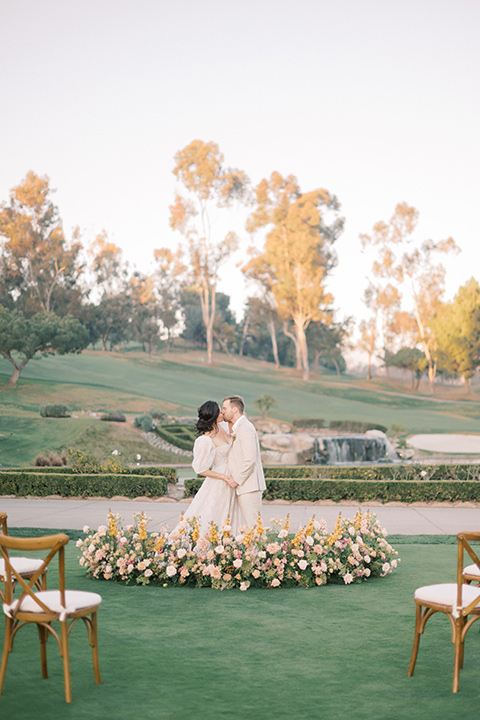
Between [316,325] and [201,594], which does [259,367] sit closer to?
[316,325]

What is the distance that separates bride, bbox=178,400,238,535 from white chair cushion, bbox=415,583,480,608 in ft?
9.55

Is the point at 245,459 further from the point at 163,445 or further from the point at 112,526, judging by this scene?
the point at 163,445

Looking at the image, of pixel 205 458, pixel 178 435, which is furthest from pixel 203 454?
pixel 178 435

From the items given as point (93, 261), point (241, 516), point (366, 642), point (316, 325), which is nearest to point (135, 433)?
point (241, 516)

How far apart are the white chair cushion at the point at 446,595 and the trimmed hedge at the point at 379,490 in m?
9.89

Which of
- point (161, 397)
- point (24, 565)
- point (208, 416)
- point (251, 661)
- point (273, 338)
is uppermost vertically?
point (273, 338)

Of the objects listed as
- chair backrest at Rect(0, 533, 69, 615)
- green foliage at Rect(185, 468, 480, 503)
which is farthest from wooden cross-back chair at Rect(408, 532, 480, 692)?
green foliage at Rect(185, 468, 480, 503)

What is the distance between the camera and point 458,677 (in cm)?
432

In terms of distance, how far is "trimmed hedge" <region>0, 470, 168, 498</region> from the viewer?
1473 centimetres

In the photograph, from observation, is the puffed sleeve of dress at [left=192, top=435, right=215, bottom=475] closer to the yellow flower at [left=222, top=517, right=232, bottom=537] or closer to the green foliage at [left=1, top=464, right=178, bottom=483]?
the yellow flower at [left=222, top=517, right=232, bottom=537]

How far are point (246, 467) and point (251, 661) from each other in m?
2.57

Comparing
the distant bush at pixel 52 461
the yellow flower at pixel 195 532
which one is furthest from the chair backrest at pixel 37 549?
the distant bush at pixel 52 461

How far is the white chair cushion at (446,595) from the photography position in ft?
14.5

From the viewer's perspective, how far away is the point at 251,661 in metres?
4.81
